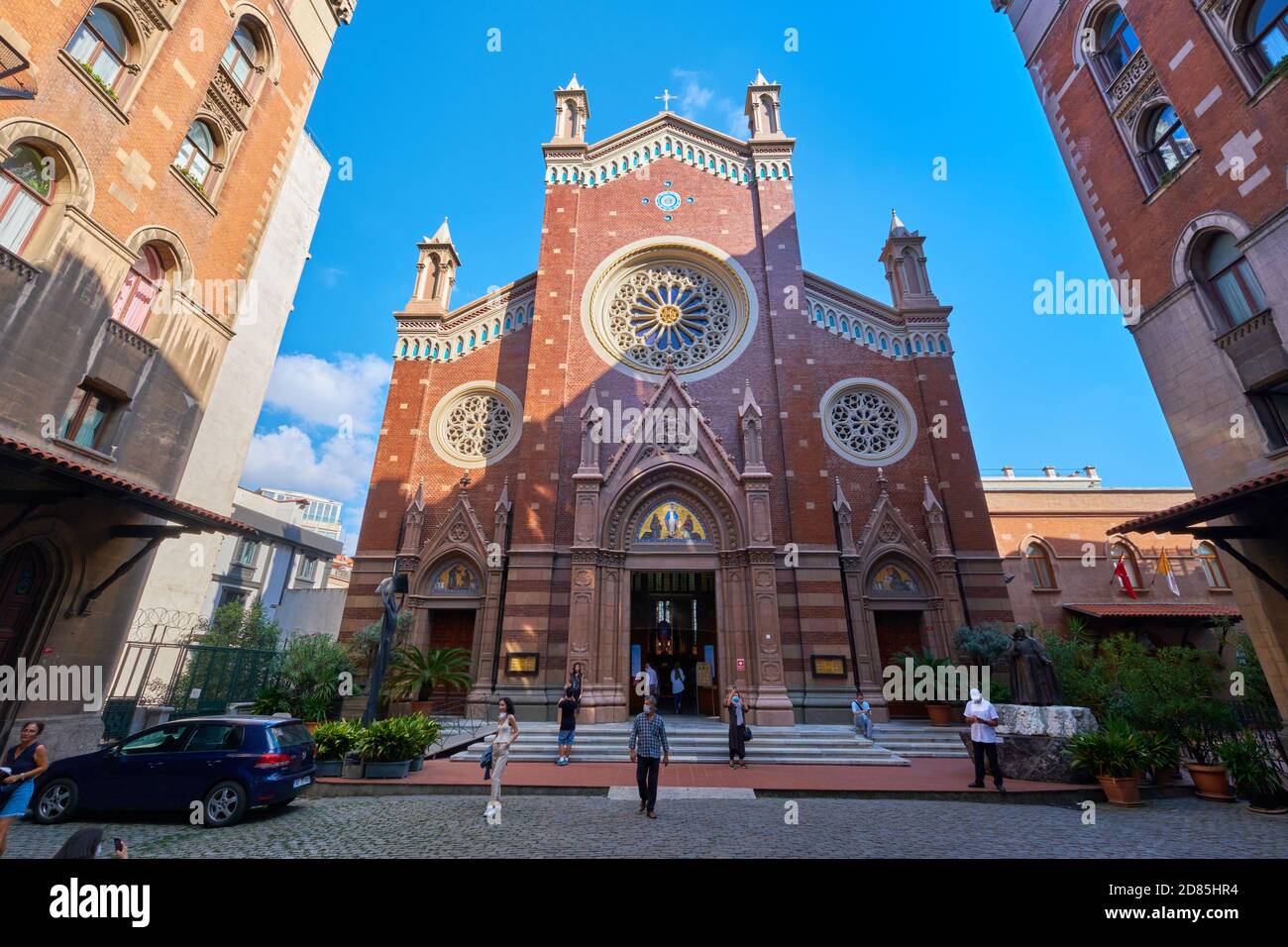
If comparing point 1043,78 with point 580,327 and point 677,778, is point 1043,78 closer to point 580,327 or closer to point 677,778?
point 580,327

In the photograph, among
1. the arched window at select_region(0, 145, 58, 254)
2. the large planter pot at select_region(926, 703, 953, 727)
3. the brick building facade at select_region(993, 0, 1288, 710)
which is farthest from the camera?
the large planter pot at select_region(926, 703, 953, 727)

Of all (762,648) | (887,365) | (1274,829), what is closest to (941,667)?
(762,648)

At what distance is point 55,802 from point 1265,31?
29357mm

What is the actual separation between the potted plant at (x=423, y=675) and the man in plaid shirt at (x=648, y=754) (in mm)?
11362

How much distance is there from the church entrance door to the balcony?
52.5 feet

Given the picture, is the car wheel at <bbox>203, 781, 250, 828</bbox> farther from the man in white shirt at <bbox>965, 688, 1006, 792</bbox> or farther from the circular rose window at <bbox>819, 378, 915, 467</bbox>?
the circular rose window at <bbox>819, 378, 915, 467</bbox>

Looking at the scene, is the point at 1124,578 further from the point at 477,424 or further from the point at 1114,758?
the point at 477,424

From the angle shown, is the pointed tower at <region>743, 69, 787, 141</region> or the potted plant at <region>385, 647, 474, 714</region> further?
the pointed tower at <region>743, 69, 787, 141</region>

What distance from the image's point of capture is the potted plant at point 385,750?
37.4ft

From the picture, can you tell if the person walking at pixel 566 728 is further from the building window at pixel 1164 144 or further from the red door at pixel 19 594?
the building window at pixel 1164 144

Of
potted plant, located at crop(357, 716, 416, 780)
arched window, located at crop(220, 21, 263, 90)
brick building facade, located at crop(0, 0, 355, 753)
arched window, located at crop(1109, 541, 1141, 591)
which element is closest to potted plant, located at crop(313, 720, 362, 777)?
potted plant, located at crop(357, 716, 416, 780)

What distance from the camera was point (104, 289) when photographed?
485 inches

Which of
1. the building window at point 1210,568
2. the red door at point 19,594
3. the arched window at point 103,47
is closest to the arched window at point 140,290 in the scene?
the arched window at point 103,47

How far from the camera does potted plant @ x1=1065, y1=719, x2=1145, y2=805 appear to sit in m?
10.0
